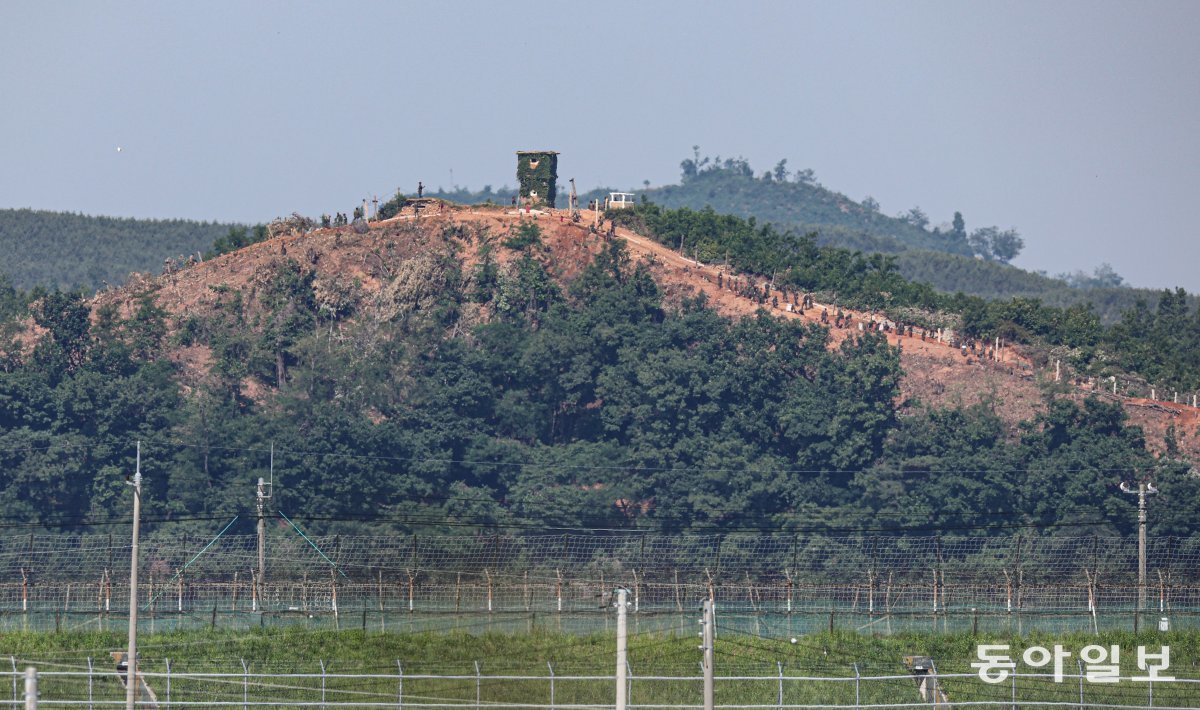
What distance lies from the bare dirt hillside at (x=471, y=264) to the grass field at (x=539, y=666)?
179 ft

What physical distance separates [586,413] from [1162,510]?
105 ft

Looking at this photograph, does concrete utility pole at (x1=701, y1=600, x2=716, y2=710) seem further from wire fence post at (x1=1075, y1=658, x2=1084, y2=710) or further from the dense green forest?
the dense green forest

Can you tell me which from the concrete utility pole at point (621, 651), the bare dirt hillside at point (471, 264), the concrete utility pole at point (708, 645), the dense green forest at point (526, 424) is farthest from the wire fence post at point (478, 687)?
the bare dirt hillside at point (471, 264)

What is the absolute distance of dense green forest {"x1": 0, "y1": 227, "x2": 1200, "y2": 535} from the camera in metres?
92.6

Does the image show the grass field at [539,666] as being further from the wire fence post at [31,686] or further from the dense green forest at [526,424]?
the dense green forest at [526,424]

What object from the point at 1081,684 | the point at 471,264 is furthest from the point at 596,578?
the point at 471,264

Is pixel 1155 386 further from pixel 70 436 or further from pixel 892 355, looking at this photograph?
pixel 70 436

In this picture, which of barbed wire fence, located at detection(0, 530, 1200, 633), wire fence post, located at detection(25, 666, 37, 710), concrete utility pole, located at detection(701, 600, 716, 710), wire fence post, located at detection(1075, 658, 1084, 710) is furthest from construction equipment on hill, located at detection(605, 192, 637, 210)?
wire fence post, located at detection(25, 666, 37, 710)

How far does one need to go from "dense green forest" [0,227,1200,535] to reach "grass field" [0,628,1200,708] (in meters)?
36.6

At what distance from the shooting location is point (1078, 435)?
9681 centimetres

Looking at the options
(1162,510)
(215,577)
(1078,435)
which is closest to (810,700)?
(215,577)

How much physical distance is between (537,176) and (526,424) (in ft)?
77.8

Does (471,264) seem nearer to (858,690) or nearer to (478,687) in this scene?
(858,690)

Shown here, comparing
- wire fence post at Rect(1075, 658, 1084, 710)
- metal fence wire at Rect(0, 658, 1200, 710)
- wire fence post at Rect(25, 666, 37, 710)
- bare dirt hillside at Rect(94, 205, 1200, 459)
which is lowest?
metal fence wire at Rect(0, 658, 1200, 710)
